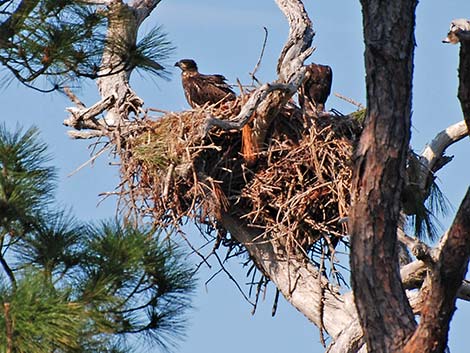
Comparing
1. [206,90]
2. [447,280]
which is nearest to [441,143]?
[206,90]

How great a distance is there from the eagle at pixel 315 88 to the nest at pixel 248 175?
0.68ft

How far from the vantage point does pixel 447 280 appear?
5.56 meters

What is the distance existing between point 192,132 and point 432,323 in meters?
3.23

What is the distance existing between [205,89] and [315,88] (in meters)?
0.82

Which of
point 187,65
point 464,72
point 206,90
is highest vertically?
point 187,65

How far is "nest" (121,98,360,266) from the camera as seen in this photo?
844 cm

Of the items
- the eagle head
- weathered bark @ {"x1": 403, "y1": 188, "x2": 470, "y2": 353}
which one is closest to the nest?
the eagle head

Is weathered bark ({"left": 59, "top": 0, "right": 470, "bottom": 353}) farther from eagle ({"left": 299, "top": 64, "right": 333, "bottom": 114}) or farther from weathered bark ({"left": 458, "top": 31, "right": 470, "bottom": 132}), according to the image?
eagle ({"left": 299, "top": 64, "right": 333, "bottom": 114})

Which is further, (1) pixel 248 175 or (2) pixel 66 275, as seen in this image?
(1) pixel 248 175

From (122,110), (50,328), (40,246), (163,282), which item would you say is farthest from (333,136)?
(50,328)

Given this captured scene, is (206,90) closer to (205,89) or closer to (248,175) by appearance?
(205,89)

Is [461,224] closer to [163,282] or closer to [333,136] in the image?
[163,282]

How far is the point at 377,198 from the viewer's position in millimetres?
5984

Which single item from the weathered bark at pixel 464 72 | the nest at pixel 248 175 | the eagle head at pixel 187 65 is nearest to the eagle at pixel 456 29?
the weathered bark at pixel 464 72
